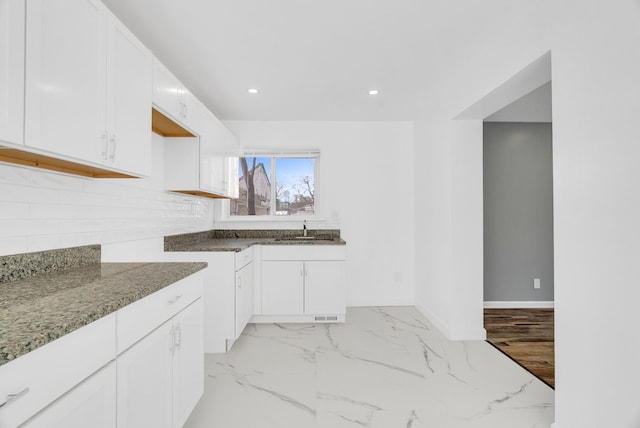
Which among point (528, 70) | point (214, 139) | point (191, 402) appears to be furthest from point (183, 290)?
point (528, 70)

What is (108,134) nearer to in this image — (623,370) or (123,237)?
(123,237)

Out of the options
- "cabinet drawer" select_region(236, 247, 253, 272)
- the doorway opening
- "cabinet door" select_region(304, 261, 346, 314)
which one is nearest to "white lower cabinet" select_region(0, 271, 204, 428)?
"cabinet drawer" select_region(236, 247, 253, 272)

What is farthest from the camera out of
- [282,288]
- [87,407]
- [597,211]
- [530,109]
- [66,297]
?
[530,109]

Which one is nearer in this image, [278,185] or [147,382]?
[147,382]

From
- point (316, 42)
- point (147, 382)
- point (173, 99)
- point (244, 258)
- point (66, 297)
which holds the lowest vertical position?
point (147, 382)

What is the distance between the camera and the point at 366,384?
219 centimetres

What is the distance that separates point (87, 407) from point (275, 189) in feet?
11.0

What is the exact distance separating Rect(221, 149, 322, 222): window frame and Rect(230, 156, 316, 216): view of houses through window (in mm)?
13

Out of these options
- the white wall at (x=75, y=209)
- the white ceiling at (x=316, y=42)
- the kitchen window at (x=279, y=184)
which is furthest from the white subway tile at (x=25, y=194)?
the kitchen window at (x=279, y=184)

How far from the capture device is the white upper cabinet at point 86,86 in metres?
1.07

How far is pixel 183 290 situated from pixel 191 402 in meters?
0.61

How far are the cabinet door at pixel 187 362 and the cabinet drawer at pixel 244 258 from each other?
1023 mm

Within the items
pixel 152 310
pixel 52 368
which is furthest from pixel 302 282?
pixel 52 368

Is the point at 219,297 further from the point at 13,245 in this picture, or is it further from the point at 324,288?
the point at 13,245
